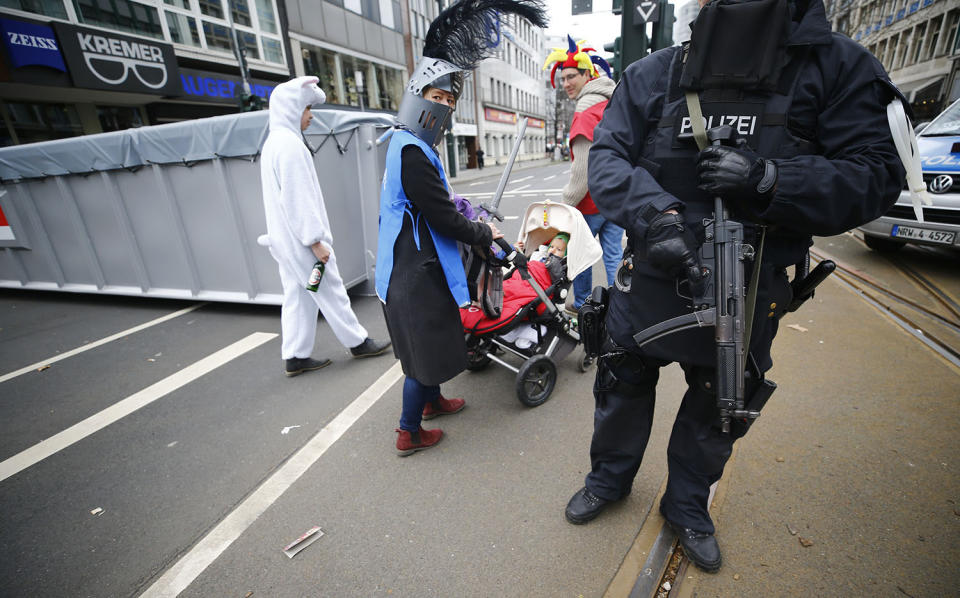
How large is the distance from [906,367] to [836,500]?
1.90 metres

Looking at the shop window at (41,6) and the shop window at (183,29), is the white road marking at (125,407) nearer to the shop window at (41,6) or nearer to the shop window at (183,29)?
the shop window at (41,6)

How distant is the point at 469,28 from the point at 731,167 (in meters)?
1.63

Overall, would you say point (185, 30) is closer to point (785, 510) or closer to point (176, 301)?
point (176, 301)

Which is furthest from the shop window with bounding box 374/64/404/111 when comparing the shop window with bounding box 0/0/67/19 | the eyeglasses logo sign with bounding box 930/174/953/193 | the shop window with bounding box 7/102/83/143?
the eyeglasses logo sign with bounding box 930/174/953/193

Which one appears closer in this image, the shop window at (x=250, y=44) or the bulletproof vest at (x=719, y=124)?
the bulletproof vest at (x=719, y=124)

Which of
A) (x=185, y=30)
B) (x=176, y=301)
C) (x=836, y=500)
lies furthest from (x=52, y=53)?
(x=836, y=500)

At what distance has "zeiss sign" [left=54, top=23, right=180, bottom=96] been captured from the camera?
436 inches

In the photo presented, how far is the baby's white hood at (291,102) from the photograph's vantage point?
334 centimetres

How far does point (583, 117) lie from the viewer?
11.5ft

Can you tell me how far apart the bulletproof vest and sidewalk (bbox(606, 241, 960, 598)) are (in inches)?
51.4

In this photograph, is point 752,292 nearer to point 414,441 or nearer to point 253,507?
point 414,441

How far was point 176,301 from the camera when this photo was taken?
19.8 ft

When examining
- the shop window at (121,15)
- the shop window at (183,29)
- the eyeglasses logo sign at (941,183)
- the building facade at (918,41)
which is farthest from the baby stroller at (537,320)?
the building facade at (918,41)

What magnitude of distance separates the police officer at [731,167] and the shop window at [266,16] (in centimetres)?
2193
